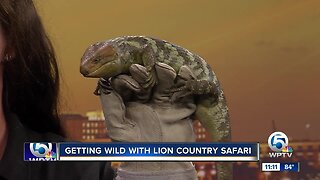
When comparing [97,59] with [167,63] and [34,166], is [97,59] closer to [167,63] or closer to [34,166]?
[167,63]

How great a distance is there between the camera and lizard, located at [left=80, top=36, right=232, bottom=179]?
2.39 ft

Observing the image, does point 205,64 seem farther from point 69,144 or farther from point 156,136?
point 69,144

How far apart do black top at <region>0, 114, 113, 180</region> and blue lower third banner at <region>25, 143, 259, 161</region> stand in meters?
0.04

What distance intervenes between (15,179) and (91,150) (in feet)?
0.56

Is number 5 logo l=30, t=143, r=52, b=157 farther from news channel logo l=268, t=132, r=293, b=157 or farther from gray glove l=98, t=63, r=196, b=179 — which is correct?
news channel logo l=268, t=132, r=293, b=157

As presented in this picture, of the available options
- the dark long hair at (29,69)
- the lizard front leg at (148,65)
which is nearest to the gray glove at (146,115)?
the lizard front leg at (148,65)

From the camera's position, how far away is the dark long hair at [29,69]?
51cm

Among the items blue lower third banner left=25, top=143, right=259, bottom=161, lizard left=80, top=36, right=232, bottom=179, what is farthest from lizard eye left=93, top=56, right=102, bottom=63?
blue lower third banner left=25, top=143, right=259, bottom=161

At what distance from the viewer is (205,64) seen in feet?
2.57

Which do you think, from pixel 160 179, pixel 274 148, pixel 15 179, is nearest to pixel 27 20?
pixel 15 179

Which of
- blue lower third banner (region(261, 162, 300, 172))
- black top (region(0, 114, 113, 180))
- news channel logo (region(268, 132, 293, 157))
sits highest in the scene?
news channel logo (region(268, 132, 293, 157))

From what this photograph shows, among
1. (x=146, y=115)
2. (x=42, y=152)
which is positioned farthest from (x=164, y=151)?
(x=42, y=152)

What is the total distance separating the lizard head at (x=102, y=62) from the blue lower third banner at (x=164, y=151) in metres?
0.12

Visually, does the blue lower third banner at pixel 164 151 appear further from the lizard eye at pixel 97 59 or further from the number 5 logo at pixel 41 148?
the lizard eye at pixel 97 59
